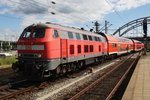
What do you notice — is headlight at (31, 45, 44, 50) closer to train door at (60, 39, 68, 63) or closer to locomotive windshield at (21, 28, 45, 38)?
locomotive windshield at (21, 28, 45, 38)

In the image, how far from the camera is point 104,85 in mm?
16578

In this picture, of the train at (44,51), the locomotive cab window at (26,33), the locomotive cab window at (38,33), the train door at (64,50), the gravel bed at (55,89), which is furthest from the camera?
the train door at (64,50)

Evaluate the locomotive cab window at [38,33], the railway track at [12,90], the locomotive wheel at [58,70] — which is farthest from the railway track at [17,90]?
the locomotive cab window at [38,33]

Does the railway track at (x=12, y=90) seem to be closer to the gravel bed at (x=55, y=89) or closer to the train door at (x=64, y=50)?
the gravel bed at (x=55, y=89)

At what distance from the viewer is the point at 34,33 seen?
1634 cm

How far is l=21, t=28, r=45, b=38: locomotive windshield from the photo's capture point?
1610cm

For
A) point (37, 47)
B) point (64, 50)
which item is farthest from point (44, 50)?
point (64, 50)

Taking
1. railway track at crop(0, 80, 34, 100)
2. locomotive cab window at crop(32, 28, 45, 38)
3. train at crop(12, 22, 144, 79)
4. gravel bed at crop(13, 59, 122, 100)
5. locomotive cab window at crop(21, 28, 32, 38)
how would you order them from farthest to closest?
locomotive cab window at crop(21, 28, 32, 38), locomotive cab window at crop(32, 28, 45, 38), train at crop(12, 22, 144, 79), gravel bed at crop(13, 59, 122, 100), railway track at crop(0, 80, 34, 100)

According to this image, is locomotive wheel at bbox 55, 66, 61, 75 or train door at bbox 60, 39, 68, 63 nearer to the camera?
locomotive wheel at bbox 55, 66, 61, 75

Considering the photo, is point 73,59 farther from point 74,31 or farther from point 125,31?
point 125,31

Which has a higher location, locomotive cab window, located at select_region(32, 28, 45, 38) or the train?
locomotive cab window, located at select_region(32, 28, 45, 38)

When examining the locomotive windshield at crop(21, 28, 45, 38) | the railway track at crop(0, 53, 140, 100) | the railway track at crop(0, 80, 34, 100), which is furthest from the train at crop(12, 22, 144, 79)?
the railway track at crop(0, 80, 34, 100)

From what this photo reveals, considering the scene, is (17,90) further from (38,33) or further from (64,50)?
(64,50)

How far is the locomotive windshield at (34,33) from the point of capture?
16097mm
